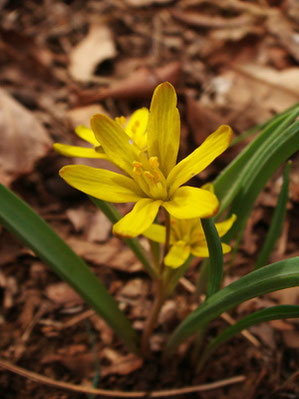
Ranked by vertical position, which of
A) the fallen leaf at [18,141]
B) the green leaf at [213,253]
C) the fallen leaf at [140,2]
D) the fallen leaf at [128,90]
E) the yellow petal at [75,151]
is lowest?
the green leaf at [213,253]

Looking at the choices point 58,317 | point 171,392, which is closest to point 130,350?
point 171,392

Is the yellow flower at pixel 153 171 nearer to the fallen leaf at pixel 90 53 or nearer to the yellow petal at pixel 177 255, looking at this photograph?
the yellow petal at pixel 177 255

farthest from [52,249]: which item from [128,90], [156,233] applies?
[128,90]

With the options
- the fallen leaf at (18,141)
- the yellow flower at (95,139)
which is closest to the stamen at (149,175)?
the yellow flower at (95,139)

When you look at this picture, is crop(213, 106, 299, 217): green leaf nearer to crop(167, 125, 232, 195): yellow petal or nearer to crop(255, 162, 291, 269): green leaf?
crop(255, 162, 291, 269): green leaf

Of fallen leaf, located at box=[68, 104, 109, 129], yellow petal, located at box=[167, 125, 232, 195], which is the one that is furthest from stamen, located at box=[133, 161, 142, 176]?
fallen leaf, located at box=[68, 104, 109, 129]

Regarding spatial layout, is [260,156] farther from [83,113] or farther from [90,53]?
[90,53]

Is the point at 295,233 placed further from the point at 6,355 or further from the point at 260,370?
the point at 6,355
